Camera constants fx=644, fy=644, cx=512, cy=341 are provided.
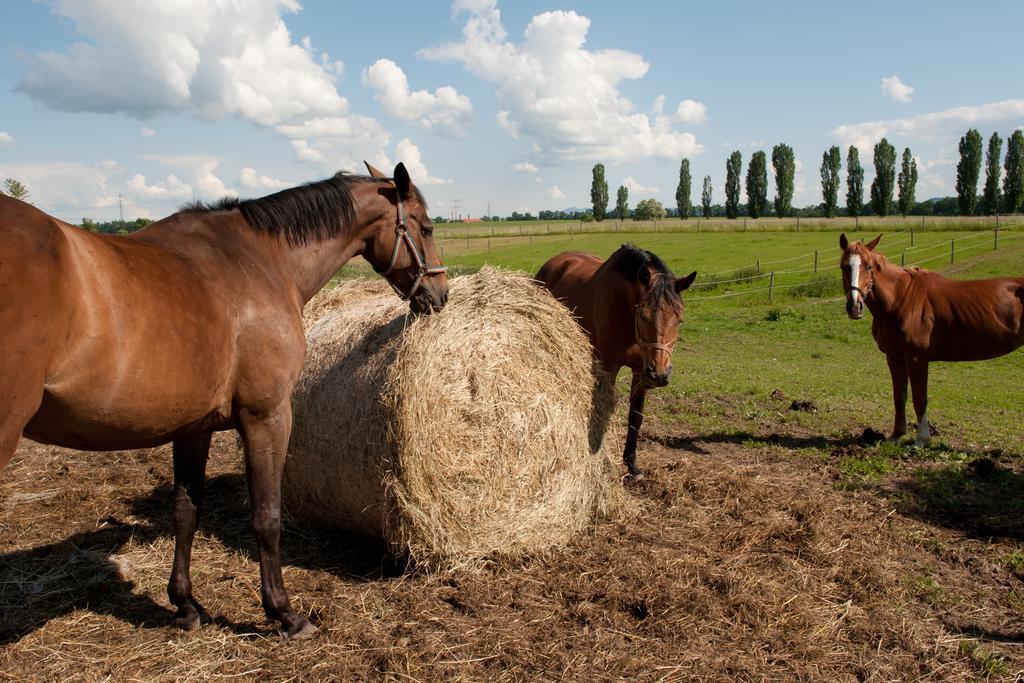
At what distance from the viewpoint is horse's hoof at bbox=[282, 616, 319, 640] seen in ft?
11.2

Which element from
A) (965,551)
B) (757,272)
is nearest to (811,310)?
(757,272)

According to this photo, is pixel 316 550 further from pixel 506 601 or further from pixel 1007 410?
pixel 1007 410

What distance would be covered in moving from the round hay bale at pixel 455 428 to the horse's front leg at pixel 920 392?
4.03 metres

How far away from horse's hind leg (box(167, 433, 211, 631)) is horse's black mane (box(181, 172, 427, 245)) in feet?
4.19

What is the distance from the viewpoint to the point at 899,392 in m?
7.29

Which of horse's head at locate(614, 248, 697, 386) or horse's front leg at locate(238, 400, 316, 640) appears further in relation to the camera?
horse's head at locate(614, 248, 697, 386)

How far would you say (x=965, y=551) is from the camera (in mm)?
4594

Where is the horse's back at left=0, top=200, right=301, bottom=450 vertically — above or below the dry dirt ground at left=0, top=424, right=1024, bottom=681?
above

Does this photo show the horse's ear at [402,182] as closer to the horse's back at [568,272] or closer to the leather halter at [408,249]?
the leather halter at [408,249]

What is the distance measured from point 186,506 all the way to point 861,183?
6927 cm

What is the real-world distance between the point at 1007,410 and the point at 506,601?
814 centimetres

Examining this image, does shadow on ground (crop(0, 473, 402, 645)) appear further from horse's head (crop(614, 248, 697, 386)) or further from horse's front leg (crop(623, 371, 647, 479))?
horse's front leg (crop(623, 371, 647, 479))

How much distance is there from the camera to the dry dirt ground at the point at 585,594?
10.5 feet

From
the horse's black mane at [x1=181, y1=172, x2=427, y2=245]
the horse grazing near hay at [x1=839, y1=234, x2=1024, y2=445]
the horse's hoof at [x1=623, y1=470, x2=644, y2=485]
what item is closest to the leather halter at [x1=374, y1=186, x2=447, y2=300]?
the horse's black mane at [x1=181, y1=172, x2=427, y2=245]
